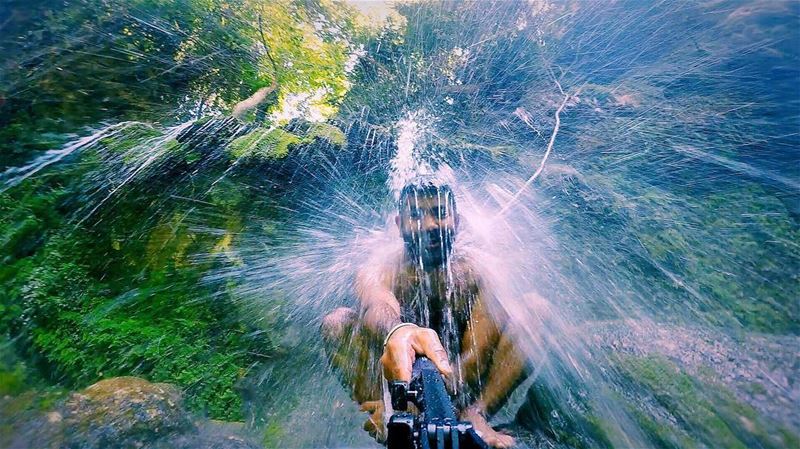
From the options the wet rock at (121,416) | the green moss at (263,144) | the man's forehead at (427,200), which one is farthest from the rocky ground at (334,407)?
the green moss at (263,144)

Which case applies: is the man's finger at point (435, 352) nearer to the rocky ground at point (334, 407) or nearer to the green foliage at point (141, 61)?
the rocky ground at point (334, 407)

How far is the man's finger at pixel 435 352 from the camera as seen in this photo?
1.49 meters

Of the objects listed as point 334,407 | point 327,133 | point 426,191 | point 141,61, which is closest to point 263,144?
point 327,133

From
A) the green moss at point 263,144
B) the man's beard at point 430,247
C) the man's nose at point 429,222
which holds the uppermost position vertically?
the green moss at point 263,144

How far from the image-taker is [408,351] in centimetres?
161

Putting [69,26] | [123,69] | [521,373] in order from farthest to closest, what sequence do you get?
[123,69] < [69,26] < [521,373]

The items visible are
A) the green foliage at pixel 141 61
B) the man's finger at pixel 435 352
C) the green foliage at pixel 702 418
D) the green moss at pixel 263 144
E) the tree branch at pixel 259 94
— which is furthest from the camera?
the tree branch at pixel 259 94

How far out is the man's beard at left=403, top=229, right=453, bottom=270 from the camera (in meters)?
2.30

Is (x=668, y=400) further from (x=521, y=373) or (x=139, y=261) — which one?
(x=139, y=261)

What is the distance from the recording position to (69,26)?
5.49m

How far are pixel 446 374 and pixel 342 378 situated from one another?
101 centimetres

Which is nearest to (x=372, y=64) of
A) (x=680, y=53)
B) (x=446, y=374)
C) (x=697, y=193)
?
(x=680, y=53)

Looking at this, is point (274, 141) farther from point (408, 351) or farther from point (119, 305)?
point (408, 351)

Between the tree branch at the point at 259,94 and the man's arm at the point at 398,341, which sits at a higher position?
the tree branch at the point at 259,94
